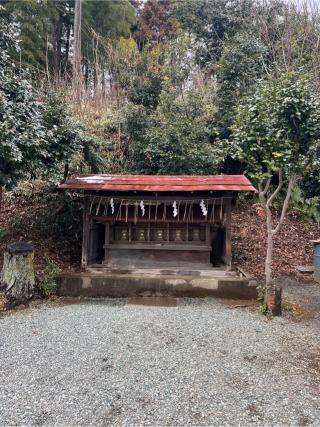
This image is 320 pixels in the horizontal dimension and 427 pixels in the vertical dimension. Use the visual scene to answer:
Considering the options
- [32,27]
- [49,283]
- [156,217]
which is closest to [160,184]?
[156,217]

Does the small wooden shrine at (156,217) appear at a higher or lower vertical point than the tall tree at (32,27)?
lower

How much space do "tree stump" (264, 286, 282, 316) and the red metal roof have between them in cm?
190

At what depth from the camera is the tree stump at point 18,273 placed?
4.85m

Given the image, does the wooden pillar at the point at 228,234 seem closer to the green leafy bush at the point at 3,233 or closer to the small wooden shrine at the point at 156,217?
the small wooden shrine at the point at 156,217

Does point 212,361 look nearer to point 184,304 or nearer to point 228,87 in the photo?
point 184,304

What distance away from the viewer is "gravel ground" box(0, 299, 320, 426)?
233 cm

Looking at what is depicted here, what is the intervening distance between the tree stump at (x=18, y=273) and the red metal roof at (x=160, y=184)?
4.67 ft

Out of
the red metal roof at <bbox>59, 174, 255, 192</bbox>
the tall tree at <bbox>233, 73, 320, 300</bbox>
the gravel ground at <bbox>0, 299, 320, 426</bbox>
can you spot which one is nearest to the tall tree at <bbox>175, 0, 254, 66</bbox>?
the red metal roof at <bbox>59, 174, 255, 192</bbox>

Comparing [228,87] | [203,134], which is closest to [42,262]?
[203,134]

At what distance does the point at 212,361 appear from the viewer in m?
3.15

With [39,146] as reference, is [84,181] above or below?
below

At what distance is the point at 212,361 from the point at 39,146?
4532 millimetres

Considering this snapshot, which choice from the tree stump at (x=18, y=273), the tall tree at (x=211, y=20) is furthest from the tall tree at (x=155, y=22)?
the tree stump at (x=18, y=273)

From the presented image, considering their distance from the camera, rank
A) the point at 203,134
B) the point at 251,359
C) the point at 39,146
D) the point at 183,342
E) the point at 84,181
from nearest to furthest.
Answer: the point at 251,359, the point at 183,342, the point at 39,146, the point at 84,181, the point at 203,134
